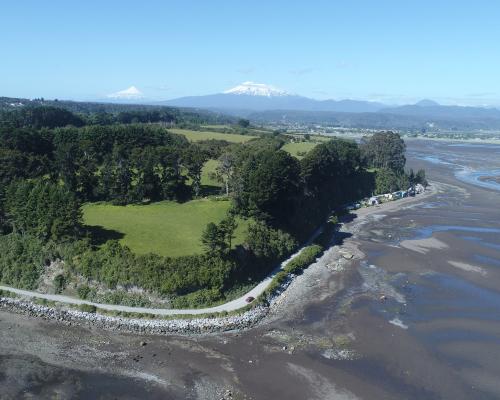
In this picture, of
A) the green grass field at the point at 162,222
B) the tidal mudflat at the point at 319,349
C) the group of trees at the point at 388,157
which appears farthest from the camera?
the group of trees at the point at 388,157

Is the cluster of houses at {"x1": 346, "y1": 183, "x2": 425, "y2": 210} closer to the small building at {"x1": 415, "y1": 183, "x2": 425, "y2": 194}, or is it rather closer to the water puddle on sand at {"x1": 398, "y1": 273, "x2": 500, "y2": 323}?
the small building at {"x1": 415, "y1": 183, "x2": 425, "y2": 194}

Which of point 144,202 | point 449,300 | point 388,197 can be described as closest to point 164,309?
point 144,202

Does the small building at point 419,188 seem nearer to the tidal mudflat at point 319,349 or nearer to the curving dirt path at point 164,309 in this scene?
the tidal mudflat at point 319,349

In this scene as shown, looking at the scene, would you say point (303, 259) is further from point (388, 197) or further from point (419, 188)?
point (419, 188)

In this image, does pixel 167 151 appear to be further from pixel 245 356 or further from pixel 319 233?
pixel 245 356

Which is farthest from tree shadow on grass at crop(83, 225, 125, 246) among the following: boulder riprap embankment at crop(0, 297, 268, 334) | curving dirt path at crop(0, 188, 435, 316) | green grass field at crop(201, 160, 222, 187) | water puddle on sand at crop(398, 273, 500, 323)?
water puddle on sand at crop(398, 273, 500, 323)

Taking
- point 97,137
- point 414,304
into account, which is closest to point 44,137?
point 97,137

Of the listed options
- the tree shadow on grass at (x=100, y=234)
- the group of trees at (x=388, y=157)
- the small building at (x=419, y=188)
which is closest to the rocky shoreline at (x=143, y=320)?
the tree shadow on grass at (x=100, y=234)
